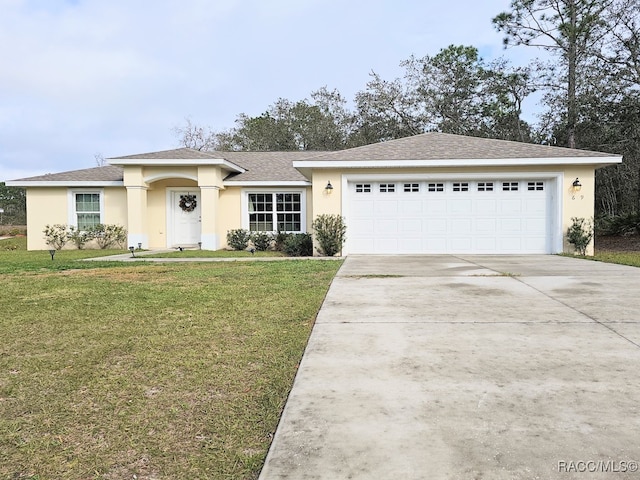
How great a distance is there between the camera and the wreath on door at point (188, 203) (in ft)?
51.8

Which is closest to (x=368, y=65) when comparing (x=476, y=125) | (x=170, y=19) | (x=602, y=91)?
(x=476, y=125)

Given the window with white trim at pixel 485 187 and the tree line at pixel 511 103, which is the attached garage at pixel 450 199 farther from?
the tree line at pixel 511 103

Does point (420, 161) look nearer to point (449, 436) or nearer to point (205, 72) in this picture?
point (449, 436)

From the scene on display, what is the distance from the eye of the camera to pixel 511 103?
26469mm

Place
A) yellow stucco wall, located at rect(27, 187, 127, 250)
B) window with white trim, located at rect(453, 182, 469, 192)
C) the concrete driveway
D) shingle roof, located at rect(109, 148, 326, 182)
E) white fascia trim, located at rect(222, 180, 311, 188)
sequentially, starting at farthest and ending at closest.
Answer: yellow stucco wall, located at rect(27, 187, 127, 250), white fascia trim, located at rect(222, 180, 311, 188), shingle roof, located at rect(109, 148, 326, 182), window with white trim, located at rect(453, 182, 469, 192), the concrete driveway

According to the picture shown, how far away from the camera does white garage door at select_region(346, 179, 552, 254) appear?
40.4 ft

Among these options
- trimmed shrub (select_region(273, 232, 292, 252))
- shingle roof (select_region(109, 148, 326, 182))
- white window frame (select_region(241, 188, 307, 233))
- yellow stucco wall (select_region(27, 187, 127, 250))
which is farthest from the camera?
yellow stucco wall (select_region(27, 187, 127, 250))

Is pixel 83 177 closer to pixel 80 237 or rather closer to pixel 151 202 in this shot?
pixel 80 237

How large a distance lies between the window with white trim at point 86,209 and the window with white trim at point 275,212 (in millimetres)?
5509

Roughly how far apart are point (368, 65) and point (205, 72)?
11310 mm

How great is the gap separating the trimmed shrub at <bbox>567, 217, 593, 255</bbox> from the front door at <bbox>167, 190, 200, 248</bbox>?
11823 mm

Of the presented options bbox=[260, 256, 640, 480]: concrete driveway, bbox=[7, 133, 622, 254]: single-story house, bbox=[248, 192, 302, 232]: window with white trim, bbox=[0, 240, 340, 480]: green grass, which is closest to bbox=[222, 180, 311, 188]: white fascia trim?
bbox=[248, 192, 302, 232]: window with white trim

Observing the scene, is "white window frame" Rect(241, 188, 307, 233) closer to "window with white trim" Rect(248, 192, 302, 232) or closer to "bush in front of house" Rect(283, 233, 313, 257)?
"window with white trim" Rect(248, 192, 302, 232)

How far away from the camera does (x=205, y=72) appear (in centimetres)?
2172
